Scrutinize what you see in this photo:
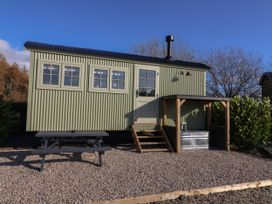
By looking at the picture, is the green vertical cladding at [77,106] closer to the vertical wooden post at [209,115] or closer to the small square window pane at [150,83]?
the small square window pane at [150,83]

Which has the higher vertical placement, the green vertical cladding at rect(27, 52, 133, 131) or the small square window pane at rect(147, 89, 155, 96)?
the small square window pane at rect(147, 89, 155, 96)

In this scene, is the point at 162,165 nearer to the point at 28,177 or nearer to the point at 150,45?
the point at 28,177

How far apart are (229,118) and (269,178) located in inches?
159

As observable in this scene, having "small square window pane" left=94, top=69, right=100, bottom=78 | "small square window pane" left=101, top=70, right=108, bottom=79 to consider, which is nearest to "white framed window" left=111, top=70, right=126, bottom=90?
"small square window pane" left=101, top=70, right=108, bottom=79

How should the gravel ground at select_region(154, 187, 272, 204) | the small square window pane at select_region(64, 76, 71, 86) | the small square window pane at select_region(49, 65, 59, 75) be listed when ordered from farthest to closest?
the small square window pane at select_region(64, 76, 71, 86)
the small square window pane at select_region(49, 65, 59, 75)
the gravel ground at select_region(154, 187, 272, 204)

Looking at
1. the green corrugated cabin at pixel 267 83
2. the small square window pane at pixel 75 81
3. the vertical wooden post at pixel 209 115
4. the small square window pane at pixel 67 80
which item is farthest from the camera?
the green corrugated cabin at pixel 267 83

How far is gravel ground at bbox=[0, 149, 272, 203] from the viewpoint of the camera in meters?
4.00

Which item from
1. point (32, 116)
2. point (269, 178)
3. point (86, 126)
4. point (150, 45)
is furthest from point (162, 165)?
point (150, 45)

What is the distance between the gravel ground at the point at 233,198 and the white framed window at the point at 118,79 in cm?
493

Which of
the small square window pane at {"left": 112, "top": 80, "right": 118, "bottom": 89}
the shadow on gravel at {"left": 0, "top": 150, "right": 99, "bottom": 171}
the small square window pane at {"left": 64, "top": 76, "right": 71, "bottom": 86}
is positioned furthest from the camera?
the small square window pane at {"left": 112, "top": 80, "right": 118, "bottom": 89}

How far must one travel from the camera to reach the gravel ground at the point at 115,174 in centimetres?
400

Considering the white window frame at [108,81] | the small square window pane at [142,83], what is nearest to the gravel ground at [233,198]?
the white window frame at [108,81]

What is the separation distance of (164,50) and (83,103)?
60.7ft

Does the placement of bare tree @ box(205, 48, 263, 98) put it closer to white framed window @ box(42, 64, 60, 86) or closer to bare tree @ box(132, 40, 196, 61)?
bare tree @ box(132, 40, 196, 61)
